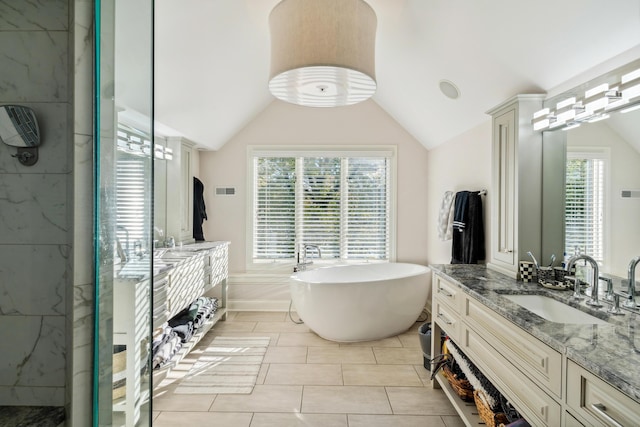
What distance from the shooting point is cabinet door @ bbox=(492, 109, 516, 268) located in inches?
94.2

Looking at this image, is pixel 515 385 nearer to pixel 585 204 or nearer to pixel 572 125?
pixel 585 204

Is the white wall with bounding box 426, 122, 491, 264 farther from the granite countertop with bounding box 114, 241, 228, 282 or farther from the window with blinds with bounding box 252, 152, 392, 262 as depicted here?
the granite countertop with bounding box 114, 241, 228, 282

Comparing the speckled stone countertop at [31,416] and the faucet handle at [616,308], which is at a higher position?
the faucet handle at [616,308]

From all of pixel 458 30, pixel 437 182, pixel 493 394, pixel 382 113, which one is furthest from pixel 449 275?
pixel 382 113

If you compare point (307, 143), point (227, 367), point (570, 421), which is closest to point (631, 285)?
point (570, 421)

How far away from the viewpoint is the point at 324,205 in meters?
4.62

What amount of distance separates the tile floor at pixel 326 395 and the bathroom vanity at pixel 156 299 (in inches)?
20.5

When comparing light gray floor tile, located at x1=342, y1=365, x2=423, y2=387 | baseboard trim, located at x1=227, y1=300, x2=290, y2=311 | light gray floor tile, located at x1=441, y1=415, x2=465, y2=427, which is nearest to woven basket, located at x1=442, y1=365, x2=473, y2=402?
light gray floor tile, located at x1=441, y1=415, x2=465, y2=427

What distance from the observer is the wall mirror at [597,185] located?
5.66 ft

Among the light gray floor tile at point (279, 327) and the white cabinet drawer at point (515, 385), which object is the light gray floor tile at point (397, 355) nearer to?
the light gray floor tile at point (279, 327)

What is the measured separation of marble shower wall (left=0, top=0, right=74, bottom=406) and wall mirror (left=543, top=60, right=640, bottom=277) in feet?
7.58

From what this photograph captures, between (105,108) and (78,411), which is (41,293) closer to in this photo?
(78,411)

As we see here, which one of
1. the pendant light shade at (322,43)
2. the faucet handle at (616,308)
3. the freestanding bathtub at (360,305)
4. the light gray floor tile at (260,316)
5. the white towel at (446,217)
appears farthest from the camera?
the light gray floor tile at (260,316)

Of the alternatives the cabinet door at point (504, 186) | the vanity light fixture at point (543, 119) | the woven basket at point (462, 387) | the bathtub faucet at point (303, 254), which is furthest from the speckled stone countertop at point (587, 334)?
the bathtub faucet at point (303, 254)
